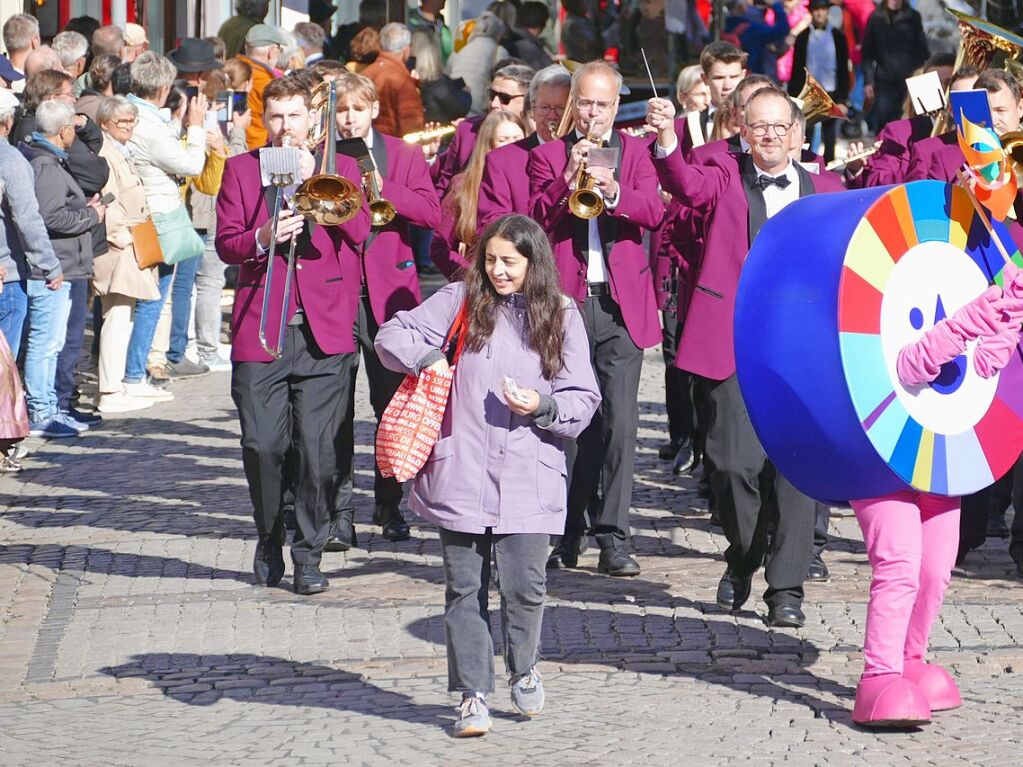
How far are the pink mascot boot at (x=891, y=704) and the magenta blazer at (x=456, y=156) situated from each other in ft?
14.0

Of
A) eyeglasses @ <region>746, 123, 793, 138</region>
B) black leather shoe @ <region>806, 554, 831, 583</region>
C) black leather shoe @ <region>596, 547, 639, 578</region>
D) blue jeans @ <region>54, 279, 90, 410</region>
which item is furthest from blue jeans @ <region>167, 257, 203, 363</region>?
eyeglasses @ <region>746, 123, 793, 138</region>

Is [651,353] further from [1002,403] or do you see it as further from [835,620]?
[1002,403]

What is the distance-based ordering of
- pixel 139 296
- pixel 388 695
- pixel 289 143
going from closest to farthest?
1. pixel 388 695
2. pixel 289 143
3. pixel 139 296

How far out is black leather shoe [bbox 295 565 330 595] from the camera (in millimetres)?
7961

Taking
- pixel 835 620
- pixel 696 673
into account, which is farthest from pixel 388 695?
pixel 835 620

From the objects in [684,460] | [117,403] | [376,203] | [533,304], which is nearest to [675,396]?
[684,460]

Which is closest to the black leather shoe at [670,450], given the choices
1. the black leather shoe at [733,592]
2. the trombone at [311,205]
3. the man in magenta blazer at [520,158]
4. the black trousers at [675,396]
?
the black trousers at [675,396]

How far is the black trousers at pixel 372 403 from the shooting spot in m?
8.48

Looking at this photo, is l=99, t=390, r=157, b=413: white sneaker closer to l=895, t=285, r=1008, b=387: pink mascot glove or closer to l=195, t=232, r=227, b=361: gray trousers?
l=195, t=232, r=227, b=361: gray trousers

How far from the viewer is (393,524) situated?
29.8 ft

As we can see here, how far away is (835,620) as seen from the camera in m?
7.52

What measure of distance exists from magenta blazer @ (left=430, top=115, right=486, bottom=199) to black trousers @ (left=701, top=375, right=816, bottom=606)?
259cm

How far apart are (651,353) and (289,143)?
25.4 feet

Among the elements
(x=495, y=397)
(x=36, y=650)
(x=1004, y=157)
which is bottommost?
(x=36, y=650)
